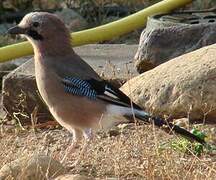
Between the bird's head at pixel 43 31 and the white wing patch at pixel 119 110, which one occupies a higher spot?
the bird's head at pixel 43 31

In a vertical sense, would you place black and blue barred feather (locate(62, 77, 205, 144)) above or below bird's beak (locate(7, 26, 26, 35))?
below

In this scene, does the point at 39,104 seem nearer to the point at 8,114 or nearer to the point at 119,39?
the point at 8,114

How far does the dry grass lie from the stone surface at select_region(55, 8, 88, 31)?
628cm

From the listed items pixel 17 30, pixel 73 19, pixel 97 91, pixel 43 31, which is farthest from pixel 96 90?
pixel 73 19

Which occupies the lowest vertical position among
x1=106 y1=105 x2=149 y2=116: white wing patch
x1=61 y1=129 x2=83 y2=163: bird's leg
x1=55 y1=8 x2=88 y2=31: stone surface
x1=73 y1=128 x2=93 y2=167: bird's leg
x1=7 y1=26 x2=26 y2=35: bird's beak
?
x1=55 y1=8 x2=88 y2=31: stone surface

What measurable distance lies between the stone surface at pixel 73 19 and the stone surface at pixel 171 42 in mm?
4945

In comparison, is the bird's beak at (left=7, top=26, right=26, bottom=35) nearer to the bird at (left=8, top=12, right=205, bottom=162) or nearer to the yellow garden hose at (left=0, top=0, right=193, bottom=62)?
the bird at (left=8, top=12, right=205, bottom=162)

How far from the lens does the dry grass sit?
564cm

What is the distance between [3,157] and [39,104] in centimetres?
241

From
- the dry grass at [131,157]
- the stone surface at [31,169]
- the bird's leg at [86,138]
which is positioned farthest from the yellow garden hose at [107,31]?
the stone surface at [31,169]

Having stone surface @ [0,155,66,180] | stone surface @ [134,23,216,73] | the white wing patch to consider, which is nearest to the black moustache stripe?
the white wing patch

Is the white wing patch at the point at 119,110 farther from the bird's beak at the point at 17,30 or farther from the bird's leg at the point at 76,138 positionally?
the bird's beak at the point at 17,30

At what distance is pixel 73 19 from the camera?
44.8 feet

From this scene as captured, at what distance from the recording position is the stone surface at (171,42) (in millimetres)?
8234
